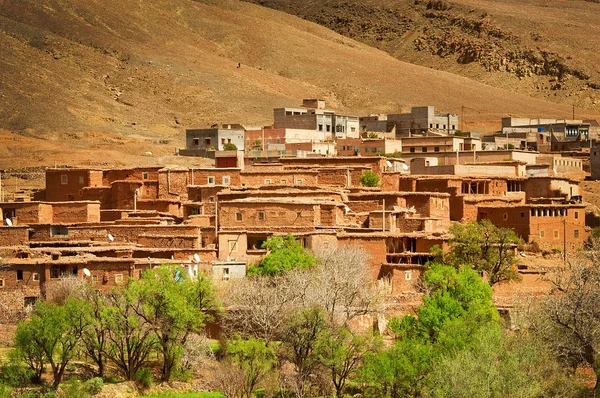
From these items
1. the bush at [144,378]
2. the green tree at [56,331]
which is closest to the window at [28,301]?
the green tree at [56,331]

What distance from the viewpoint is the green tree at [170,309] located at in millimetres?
42000

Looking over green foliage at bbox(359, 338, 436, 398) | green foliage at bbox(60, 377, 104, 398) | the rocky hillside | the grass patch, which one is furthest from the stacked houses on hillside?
the rocky hillside

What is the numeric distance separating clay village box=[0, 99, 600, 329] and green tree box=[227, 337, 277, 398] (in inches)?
234

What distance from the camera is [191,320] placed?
42.1 meters

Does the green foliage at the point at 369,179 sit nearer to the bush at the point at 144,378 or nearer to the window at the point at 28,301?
the window at the point at 28,301

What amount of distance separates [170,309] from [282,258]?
17.5 ft

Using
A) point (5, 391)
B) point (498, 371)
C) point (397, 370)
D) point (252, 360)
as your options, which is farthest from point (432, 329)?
point (5, 391)

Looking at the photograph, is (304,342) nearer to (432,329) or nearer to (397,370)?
(397,370)

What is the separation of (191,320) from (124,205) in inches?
616

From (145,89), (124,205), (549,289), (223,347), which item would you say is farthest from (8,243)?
(145,89)

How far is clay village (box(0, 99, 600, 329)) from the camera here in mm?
47250

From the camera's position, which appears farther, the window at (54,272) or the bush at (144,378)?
the window at (54,272)

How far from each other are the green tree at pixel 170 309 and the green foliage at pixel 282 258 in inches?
126

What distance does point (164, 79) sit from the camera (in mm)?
114812
